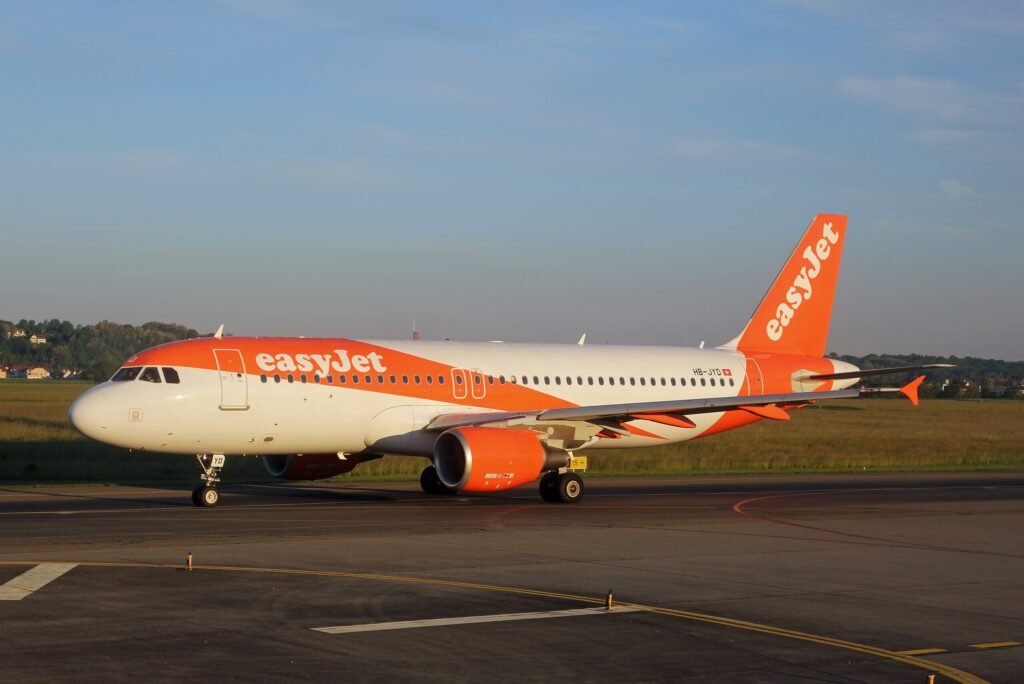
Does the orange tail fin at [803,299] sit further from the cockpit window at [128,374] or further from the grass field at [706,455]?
the cockpit window at [128,374]

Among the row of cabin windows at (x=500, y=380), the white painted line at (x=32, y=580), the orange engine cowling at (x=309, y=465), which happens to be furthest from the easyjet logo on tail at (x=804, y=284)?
the white painted line at (x=32, y=580)

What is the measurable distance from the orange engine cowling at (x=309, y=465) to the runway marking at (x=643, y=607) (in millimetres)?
13322

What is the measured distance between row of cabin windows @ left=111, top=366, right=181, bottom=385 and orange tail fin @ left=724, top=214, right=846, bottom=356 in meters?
18.5

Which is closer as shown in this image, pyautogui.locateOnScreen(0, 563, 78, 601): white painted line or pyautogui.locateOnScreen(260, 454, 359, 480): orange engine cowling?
pyautogui.locateOnScreen(0, 563, 78, 601): white painted line

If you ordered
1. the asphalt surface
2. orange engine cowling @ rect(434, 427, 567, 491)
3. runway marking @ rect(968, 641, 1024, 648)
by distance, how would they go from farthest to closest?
orange engine cowling @ rect(434, 427, 567, 491) → runway marking @ rect(968, 641, 1024, 648) → the asphalt surface

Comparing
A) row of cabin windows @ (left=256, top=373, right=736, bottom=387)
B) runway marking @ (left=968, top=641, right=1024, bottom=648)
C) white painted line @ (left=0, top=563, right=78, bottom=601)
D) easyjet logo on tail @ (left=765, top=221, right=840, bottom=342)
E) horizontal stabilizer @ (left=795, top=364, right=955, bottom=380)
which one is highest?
easyjet logo on tail @ (left=765, top=221, right=840, bottom=342)

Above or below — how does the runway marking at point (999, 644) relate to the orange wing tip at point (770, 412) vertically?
below

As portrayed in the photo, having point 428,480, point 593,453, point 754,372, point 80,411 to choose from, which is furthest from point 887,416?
point 80,411

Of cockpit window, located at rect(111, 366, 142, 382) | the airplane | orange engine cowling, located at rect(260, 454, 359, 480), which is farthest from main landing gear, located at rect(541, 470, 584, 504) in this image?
cockpit window, located at rect(111, 366, 142, 382)

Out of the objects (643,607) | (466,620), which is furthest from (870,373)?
(466,620)

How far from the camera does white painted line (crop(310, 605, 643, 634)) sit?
540 inches

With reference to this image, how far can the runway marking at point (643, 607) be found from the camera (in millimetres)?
12352

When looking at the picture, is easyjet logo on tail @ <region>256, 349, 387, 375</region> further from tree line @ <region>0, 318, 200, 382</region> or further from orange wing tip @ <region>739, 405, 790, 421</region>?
tree line @ <region>0, 318, 200, 382</region>

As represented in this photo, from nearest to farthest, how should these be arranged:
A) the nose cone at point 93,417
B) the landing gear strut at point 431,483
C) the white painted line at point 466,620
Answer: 1. the white painted line at point 466,620
2. the nose cone at point 93,417
3. the landing gear strut at point 431,483
